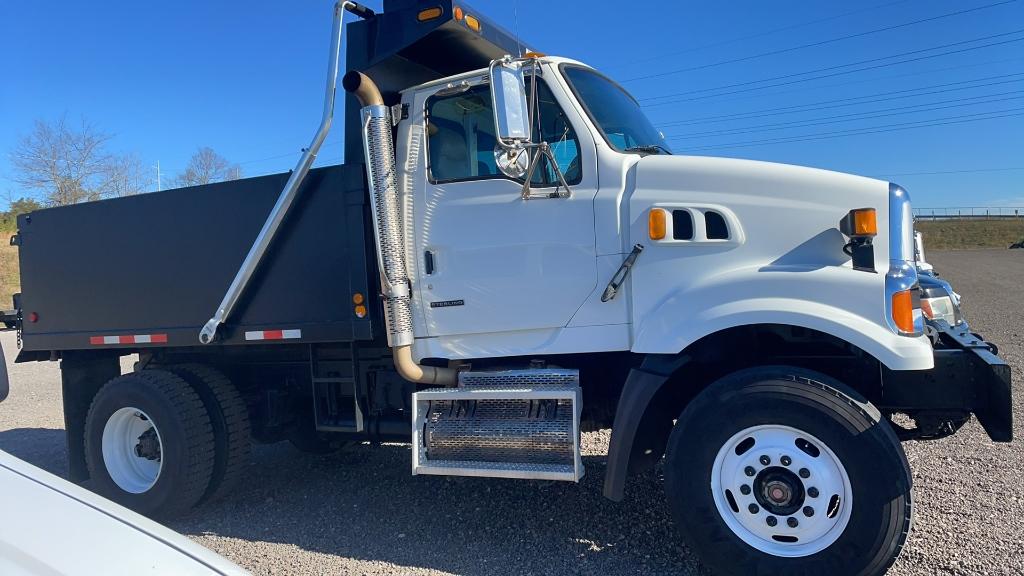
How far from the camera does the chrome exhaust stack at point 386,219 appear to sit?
3992 mm

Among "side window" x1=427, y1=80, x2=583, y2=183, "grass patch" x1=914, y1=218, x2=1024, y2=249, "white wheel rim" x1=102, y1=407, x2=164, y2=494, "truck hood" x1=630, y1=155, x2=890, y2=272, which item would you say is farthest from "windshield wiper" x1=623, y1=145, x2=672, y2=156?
"grass patch" x1=914, y1=218, x2=1024, y2=249

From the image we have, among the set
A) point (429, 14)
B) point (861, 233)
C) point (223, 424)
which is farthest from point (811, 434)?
point (223, 424)

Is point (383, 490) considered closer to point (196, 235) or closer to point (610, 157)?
point (196, 235)

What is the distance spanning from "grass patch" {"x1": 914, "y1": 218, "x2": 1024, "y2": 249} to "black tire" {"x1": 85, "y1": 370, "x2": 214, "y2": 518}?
59.8m

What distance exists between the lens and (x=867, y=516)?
299cm

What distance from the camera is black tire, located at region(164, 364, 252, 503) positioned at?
4734 mm

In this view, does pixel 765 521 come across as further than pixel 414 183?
No

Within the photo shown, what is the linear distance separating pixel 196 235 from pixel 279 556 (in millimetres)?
2174

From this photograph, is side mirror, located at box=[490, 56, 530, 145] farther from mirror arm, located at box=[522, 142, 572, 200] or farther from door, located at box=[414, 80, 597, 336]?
door, located at box=[414, 80, 597, 336]

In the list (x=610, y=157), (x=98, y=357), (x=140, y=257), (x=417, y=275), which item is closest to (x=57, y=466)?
(x=98, y=357)

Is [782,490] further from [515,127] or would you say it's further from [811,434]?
[515,127]

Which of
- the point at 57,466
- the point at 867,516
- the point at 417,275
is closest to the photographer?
the point at 867,516

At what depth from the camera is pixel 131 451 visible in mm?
4980

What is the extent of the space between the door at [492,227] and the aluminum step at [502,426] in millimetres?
322
